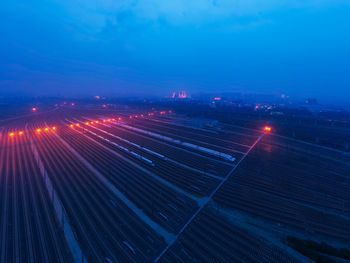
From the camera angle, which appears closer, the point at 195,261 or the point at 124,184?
the point at 195,261

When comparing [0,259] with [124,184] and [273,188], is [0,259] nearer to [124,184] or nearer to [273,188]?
[124,184]

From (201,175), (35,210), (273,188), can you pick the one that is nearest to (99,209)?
(35,210)

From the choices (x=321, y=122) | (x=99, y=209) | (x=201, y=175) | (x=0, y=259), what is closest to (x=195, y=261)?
(x=99, y=209)

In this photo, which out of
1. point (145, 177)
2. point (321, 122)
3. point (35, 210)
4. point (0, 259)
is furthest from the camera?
point (321, 122)

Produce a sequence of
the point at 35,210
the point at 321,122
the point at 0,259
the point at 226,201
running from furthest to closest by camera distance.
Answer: the point at 321,122
the point at 226,201
the point at 35,210
the point at 0,259

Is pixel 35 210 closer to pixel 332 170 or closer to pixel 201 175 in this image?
→ pixel 201 175

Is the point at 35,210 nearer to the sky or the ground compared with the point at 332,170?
nearer to the sky
